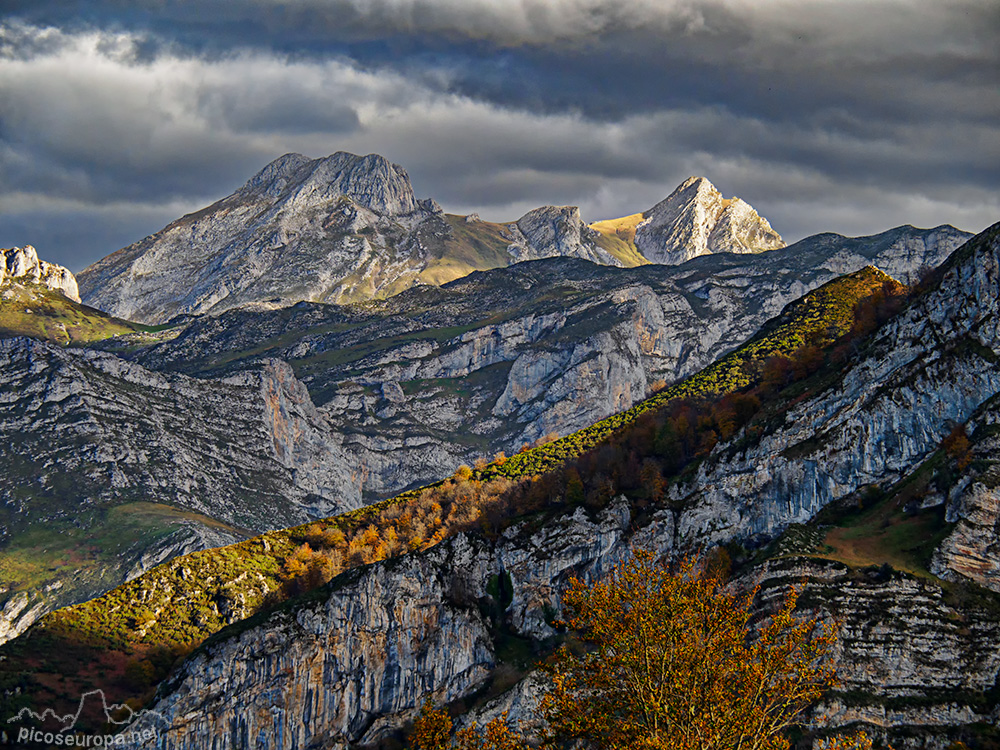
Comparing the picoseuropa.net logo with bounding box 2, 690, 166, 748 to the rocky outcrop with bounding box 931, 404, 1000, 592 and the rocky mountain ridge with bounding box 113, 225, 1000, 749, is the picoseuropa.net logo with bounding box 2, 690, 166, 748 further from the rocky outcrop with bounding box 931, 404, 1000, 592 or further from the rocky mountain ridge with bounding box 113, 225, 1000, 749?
the rocky outcrop with bounding box 931, 404, 1000, 592

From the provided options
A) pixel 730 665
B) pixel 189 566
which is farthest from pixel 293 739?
pixel 730 665

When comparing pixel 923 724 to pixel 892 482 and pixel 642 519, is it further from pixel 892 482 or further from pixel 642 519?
pixel 642 519

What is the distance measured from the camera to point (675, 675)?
36.5 m

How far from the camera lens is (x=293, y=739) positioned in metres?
141

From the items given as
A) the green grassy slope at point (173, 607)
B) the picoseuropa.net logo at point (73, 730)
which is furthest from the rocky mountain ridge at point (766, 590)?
the green grassy slope at point (173, 607)

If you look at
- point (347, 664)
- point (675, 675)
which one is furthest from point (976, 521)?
point (347, 664)

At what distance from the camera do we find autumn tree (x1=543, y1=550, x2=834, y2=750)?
35.3m

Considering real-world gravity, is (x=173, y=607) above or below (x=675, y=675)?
above

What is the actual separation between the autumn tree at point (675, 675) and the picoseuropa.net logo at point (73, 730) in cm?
11965

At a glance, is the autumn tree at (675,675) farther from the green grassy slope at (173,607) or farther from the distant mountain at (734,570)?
the green grassy slope at (173,607)

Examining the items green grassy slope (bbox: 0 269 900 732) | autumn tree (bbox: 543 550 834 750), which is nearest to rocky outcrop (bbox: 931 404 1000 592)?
autumn tree (bbox: 543 550 834 750)

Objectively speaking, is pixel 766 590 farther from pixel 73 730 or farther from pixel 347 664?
pixel 73 730

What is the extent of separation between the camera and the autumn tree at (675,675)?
35.3 m

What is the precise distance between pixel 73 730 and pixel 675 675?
13603 centimetres
